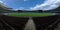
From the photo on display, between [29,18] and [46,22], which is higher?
[29,18]

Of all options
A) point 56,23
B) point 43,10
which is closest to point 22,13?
point 43,10

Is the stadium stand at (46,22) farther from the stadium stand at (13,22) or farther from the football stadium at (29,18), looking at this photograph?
the stadium stand at (13,22)

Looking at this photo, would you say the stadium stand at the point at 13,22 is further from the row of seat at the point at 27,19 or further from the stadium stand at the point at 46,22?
the stadium stand at the point at 46,22

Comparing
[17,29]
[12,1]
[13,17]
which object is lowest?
[17,29]

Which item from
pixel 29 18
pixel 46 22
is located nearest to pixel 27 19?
pixel 29 18

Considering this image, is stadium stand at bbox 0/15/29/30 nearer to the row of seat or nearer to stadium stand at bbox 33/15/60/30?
the row of seat

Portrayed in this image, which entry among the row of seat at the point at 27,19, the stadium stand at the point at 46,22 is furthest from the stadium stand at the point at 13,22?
the stadium stand at the point at 46,22

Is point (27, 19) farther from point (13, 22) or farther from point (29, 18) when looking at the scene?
point (13, 22)

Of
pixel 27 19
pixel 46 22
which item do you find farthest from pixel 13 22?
pixel 46 22

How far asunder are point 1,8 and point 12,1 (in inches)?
11.7

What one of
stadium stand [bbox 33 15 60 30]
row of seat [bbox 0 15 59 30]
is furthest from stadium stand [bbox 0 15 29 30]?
stadium stand [bbox 33 15 60 30]

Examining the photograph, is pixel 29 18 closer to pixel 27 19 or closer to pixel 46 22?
pixel 27 19

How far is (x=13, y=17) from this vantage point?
442cm

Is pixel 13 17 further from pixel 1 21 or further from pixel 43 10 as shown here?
pixel 43 10
